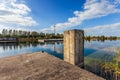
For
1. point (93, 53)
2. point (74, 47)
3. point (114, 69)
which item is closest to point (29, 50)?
point (93, 53)

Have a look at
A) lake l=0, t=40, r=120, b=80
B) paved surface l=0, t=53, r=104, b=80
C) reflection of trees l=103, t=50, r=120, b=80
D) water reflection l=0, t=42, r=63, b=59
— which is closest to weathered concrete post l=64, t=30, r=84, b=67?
lake l=0, t=40, r=120, b=80

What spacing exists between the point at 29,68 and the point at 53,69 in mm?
303

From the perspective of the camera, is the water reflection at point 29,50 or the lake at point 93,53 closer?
the lake at point 93,53

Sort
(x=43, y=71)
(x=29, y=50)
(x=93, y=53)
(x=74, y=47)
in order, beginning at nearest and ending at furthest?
(x=43, y=71) < (x=74, y=47) < (x=93, y=53) < (x=29, y=50)

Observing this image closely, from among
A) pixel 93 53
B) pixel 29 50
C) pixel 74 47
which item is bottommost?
pixel 29 50

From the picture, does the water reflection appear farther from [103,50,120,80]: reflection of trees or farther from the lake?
[103,50,120,80]: reflection of trees

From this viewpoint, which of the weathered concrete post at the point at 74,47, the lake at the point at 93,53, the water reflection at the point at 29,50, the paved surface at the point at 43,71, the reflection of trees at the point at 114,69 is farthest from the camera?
the water reflection at the point at 29,50

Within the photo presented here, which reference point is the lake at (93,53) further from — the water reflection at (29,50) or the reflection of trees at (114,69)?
the reflection of trees at (114,69)

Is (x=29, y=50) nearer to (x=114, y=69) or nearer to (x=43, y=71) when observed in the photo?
(x=114, y=69)

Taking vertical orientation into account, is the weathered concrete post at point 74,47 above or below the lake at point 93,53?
above

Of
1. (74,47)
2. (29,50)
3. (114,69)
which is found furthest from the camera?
(29,50)

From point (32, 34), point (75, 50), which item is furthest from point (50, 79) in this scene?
point (32, 34)

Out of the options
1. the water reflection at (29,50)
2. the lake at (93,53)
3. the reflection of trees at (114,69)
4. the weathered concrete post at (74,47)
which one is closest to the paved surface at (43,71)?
the lake at (93,53)

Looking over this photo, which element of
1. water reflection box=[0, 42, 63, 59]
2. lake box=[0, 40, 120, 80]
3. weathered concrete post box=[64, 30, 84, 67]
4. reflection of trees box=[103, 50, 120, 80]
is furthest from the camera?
water reflection box=[0, 42, 63, 59]
